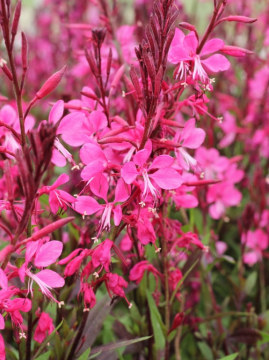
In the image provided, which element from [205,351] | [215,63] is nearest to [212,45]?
[215,63]

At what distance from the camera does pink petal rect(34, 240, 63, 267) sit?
1.08 meters

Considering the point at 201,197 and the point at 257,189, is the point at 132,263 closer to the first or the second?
the point at 201,197

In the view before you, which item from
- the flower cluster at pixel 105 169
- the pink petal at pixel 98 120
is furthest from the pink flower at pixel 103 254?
the pink petal at pixel 98 120

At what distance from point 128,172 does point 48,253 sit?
0.24m

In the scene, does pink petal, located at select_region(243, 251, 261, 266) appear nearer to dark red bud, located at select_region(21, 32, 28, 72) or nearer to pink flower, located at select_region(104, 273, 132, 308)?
pink flower, located at select_region(104, 273, 132, 308)

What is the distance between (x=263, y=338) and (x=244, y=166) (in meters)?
1.21

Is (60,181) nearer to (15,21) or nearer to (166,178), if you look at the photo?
(166,178)

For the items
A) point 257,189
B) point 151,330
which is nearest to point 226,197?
point 257,189

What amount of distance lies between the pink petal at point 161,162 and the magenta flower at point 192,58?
22 cm

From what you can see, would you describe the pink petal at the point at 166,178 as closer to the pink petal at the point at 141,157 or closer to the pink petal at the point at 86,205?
the pink petal at the point at 141,157

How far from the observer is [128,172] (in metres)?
1.10

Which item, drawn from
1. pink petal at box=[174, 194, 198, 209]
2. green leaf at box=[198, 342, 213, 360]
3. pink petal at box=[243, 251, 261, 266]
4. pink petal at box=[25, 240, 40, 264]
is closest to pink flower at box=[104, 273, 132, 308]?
pink petal at box=[25, 240, 40, 264]

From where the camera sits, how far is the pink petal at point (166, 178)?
1.13 meters

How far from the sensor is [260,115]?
8.36 ft
